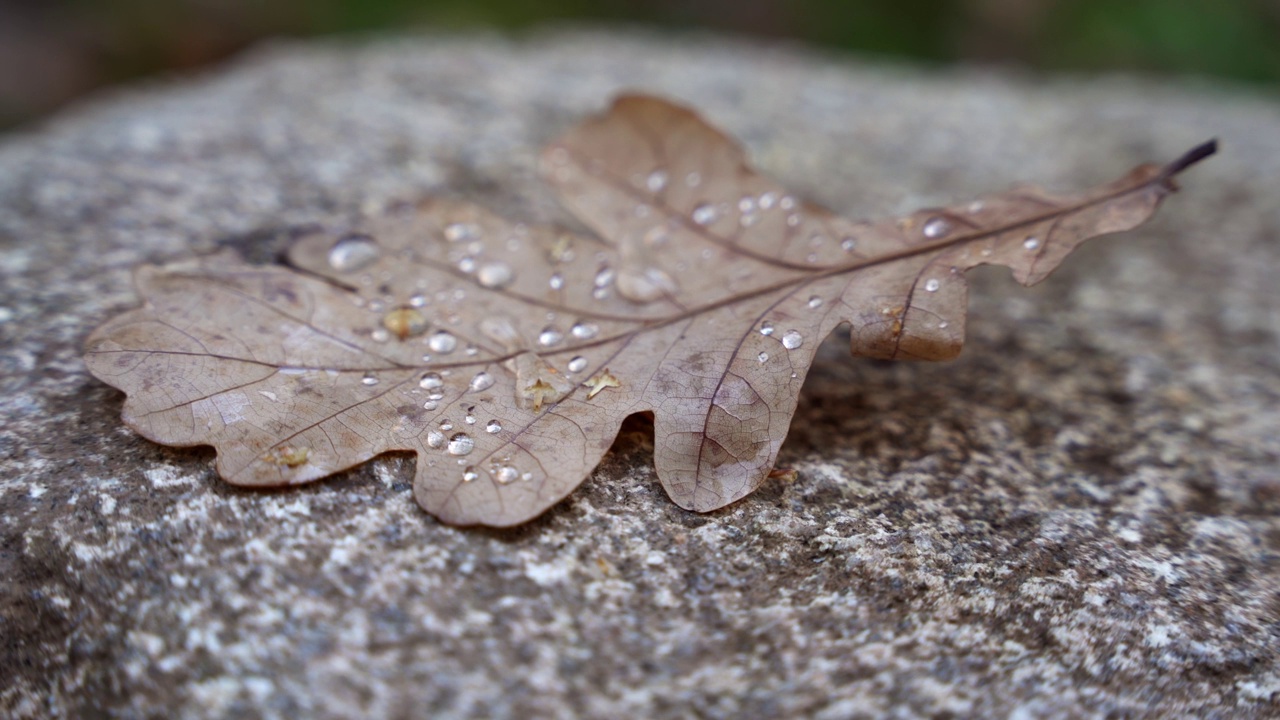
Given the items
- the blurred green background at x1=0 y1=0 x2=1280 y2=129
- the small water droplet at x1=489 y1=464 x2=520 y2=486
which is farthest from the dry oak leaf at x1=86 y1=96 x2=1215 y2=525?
the blurred green background at x1=0 y1=0 x2=1280 y2=129

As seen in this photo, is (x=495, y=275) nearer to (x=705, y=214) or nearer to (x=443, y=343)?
(x=443, y=343)

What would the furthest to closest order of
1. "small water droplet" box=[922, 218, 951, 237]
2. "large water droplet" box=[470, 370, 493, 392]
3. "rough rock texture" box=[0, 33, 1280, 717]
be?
"small water droplet" box=[922, 218, 951, 237]
"large water droplet" box=[470, 370, 493, 392]
"rough rock texture" box=[0, 33, 1280, 717]

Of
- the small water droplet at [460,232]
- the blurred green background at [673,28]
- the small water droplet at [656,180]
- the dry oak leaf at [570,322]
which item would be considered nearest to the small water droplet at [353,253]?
the dry oak leaf at [570,322]

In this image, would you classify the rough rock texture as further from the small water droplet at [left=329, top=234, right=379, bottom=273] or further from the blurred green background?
the blurred green background

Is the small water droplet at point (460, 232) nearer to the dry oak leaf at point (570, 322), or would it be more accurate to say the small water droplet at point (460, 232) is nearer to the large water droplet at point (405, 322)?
the dry oak leaf at point (570, 322)

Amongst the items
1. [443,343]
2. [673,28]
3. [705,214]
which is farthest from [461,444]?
[673,28]

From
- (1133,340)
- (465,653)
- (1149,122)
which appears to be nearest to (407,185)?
(465,653)

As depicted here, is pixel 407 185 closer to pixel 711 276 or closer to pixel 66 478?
pixel 711 276
